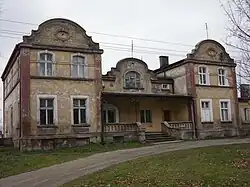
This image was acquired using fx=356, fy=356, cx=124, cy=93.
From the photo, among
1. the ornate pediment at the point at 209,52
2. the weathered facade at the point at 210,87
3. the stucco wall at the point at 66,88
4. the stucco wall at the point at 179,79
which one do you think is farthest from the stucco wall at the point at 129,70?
the ornate pediment at the point at 209,52

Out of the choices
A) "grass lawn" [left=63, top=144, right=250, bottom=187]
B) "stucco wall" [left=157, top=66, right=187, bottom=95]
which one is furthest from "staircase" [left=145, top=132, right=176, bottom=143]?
"grass lawn" [left=63, top=144, right=250, bottom=187]

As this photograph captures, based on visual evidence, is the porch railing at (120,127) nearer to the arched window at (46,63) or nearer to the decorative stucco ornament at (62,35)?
the arched window at (46,63)

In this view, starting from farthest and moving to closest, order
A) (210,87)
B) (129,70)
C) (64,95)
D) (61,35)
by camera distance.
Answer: (210,87) → (129,70) → (61,35) → (64,95)

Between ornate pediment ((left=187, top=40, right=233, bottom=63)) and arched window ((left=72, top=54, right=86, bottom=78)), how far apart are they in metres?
11.5

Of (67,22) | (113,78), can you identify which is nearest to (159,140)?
(113,78)

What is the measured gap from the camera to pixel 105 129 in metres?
28.3

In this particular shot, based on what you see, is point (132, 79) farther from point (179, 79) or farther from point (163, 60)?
point (163, 60)

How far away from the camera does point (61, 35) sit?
27.8 m

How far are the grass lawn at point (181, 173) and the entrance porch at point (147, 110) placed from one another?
14.7 meters

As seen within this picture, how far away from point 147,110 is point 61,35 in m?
11.3

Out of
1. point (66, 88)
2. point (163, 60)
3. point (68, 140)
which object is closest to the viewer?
point (68, 140)

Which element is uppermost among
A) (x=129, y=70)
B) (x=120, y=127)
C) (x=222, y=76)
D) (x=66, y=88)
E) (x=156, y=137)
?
(x=129, y=70)

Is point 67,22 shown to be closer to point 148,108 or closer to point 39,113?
point 39,113

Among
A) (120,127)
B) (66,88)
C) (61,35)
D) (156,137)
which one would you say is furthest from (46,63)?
(156,137)
